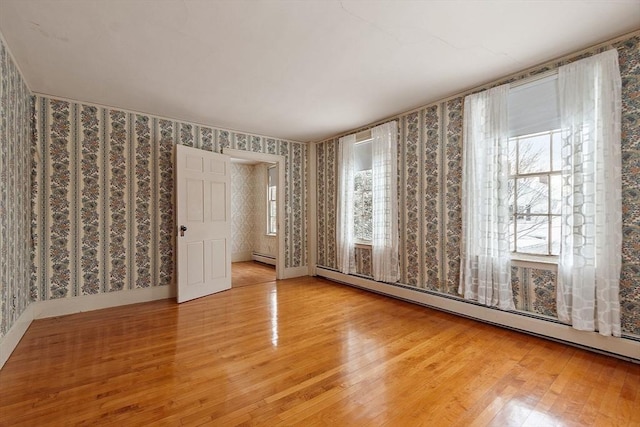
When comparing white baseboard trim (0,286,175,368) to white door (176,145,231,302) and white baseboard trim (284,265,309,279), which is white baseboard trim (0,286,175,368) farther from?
white baseboard trim (284,265,309,279)

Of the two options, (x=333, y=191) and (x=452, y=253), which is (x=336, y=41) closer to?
(x=452, y=253)

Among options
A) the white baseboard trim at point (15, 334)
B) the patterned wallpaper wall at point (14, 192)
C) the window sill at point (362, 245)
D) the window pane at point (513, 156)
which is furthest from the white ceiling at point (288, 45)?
the white baseboard trim at point (15, 334)

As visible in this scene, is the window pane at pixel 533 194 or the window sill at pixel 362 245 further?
the window sill at pixel 362 245

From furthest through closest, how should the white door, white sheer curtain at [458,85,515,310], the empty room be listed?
the white door → white sheer curtain at [458,85,515,310] → the empty room

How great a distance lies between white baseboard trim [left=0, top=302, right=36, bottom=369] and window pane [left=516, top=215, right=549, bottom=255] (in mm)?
4674

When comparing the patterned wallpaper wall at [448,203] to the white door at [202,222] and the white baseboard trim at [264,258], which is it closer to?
the white door at [202,222]

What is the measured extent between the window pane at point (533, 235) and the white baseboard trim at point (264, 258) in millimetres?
5087

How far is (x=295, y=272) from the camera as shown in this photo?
5.71 metres

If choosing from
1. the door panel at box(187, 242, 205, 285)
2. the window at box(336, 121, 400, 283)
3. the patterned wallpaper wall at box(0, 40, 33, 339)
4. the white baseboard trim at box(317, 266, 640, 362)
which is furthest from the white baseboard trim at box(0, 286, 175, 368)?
the white baseboard trim at box(317, 266, 640, 362)

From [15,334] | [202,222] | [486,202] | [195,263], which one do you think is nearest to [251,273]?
[195,263]

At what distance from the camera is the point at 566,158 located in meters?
2.64

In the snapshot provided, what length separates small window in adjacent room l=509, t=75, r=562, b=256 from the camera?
2.86 metres

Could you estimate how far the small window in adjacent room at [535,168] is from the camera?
112 inches

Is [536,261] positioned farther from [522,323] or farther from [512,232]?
[522,323]
